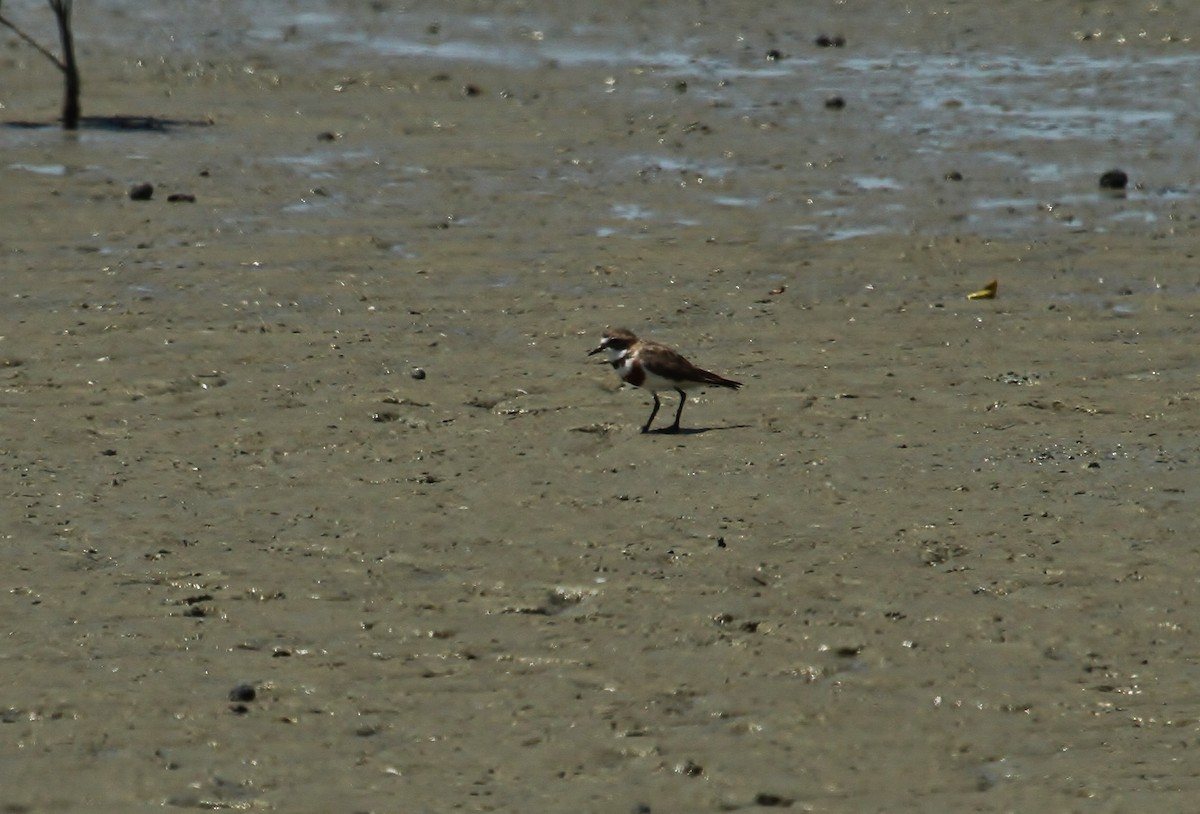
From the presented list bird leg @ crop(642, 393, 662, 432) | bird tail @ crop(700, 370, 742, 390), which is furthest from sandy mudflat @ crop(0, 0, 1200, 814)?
bird tail @ crop(700, 370, 742, 390)

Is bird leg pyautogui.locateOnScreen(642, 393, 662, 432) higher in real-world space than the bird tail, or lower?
lower

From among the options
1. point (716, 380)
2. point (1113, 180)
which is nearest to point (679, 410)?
point (716, 380)

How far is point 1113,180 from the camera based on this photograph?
14.4m

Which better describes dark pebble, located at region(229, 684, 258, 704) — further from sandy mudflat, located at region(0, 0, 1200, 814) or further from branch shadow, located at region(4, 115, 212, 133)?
branch shadow, located at region(4, 115, 212, 133)

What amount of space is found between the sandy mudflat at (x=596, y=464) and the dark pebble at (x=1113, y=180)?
0.55ft

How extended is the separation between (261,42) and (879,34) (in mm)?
6798

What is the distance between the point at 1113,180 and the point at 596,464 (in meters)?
6.91

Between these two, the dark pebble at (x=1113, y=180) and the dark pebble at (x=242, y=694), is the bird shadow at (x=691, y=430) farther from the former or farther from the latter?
the dark pebble at (x=1113, y=180)

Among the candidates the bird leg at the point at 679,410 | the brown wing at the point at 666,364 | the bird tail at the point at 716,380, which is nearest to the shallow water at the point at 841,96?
the bird tail at the point at 716,380

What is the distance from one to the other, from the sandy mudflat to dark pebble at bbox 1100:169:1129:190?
6.6 inches

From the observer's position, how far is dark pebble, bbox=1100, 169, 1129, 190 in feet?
47.1

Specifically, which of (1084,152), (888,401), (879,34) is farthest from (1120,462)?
(879,34)

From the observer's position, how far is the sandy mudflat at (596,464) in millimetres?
5996

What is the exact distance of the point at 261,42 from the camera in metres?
21.9
